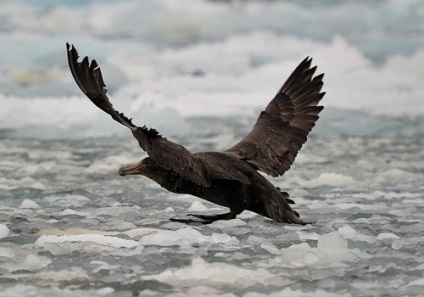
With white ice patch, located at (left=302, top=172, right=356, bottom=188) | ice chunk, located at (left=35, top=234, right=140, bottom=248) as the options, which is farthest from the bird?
white ice patch, located at (left=302, top=172, right=356, bottom=188)

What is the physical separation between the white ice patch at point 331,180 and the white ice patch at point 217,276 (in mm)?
7112

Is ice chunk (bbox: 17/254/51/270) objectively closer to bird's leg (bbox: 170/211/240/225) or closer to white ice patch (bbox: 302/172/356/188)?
bird's leg (bbox: 170/211/240/225)

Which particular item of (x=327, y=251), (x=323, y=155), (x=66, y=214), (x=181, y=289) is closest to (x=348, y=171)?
(x=323, y=155)

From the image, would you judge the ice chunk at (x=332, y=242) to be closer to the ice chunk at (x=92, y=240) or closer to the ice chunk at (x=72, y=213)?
the ice chunk at (x=92, y=240)

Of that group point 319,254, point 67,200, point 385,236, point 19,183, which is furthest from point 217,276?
point 19,183

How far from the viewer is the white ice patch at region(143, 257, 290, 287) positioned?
328 inches

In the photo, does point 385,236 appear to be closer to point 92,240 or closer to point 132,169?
point 132,169

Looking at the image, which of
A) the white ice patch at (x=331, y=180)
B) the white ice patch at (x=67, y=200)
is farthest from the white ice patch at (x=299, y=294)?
the white ice patch at (x=331, y=180)

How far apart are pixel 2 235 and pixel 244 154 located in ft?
10.4

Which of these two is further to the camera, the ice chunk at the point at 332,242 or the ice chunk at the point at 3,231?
the ice chunk at the point at 3,231

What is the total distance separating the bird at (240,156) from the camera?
10.1m

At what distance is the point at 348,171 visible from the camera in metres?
17.8

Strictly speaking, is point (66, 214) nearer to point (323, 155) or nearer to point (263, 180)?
point (263, 180)

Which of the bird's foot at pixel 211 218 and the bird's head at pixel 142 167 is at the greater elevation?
the bird's head at pixel 142 167
